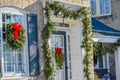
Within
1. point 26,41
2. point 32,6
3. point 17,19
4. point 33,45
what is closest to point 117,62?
point 33,45

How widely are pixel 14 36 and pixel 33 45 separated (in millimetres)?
1062

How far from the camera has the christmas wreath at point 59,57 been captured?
1342 centimetres

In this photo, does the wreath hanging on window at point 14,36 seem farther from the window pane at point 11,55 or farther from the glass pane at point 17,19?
the glass pane at point 17,19

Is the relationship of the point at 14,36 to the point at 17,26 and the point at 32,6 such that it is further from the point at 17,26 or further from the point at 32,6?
the point at 32,6

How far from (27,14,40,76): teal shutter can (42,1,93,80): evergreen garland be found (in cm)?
31

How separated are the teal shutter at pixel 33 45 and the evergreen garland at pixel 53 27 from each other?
1.00 feet

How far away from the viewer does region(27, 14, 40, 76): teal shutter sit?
11.6m

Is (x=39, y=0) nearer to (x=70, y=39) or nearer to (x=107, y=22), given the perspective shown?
(x=70, y=39)

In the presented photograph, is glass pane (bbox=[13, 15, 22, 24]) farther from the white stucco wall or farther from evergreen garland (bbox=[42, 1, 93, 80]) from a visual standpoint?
the white stucco wall

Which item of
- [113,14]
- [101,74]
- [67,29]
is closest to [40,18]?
[67,29]

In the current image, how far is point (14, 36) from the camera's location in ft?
35.7

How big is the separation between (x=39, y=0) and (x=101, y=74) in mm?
10080

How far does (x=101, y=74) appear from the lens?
2109 centimetres

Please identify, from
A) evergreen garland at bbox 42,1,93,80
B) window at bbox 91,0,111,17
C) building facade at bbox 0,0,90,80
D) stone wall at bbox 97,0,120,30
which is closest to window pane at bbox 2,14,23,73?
building facade at bbox 0,0,90,80
